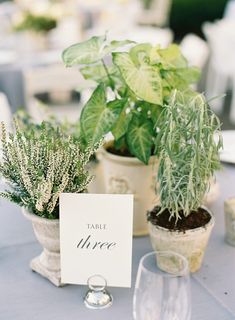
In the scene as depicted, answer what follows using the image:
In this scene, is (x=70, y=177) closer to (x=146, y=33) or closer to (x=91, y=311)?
(x=91, y=311)

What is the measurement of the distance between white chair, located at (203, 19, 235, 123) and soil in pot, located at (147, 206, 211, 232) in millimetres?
3352

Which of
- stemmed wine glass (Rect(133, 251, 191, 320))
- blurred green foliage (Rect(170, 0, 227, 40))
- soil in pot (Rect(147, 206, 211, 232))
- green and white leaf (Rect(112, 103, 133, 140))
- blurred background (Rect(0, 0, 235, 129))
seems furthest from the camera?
blurred green foliage (Rect(170, 0, 227, 40))

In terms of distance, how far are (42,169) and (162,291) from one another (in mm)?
315

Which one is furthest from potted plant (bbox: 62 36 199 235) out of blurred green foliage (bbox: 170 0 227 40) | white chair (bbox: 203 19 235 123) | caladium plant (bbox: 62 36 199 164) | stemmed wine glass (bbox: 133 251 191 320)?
blurred green foliage (bbox: 170 0 227 40)

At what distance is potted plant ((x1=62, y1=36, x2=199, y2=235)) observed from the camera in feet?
3.76

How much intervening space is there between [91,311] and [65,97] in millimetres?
3160

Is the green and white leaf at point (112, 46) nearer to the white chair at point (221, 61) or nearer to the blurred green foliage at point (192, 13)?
the white chair at point (221, 61)

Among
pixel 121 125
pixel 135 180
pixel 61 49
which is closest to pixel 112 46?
pixel 121 125

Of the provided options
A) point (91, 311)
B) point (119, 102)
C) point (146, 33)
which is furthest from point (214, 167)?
point (146, 33)

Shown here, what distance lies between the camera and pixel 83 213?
3.36 feet

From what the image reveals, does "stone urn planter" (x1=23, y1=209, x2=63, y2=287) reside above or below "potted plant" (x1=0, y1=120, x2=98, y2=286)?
below

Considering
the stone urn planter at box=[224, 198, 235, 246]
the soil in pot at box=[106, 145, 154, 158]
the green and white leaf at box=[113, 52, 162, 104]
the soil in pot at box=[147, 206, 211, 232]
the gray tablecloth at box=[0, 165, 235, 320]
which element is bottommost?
the gray tablecloth at box=[0, 165, 235, 320]

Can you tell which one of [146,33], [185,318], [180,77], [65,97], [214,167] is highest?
[180,77]

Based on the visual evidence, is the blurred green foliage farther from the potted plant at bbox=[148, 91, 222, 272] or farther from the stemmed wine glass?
the stemmed wine glass
